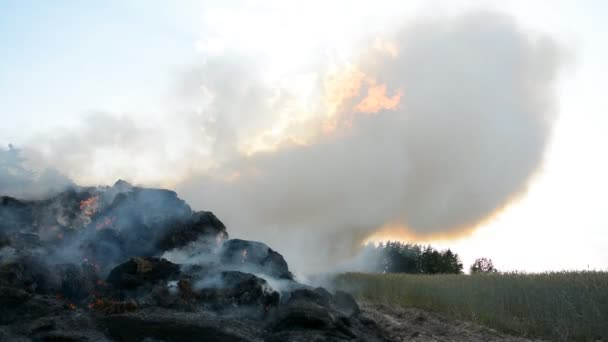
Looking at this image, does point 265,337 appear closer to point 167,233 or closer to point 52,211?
point 167,233

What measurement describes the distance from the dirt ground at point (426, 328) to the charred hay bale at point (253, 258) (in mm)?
3180

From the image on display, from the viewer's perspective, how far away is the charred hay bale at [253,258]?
16.5 m

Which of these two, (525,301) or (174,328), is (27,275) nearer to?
(174,328)

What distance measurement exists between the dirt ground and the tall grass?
54cm

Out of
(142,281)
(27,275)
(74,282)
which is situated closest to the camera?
(27,275)

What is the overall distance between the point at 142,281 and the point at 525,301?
35.8 ft

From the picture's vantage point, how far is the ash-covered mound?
1074 cm

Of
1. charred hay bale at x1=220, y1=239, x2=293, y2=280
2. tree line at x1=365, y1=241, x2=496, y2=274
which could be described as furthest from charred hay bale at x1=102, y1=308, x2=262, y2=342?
tree line at x1=365, y1=241, x2=496, y2=274

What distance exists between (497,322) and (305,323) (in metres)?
6.25

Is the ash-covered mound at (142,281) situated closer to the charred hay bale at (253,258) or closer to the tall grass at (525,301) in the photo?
the charred hay bale at (253,258)

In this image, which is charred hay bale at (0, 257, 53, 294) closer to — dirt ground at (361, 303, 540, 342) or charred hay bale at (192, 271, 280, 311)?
charred hay bale at (192, 271, 280, 311)

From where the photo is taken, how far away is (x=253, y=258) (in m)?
17.1

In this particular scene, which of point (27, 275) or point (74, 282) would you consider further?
point (74, 282)

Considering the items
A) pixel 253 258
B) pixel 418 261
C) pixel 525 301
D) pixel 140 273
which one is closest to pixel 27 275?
pixel 140 273
